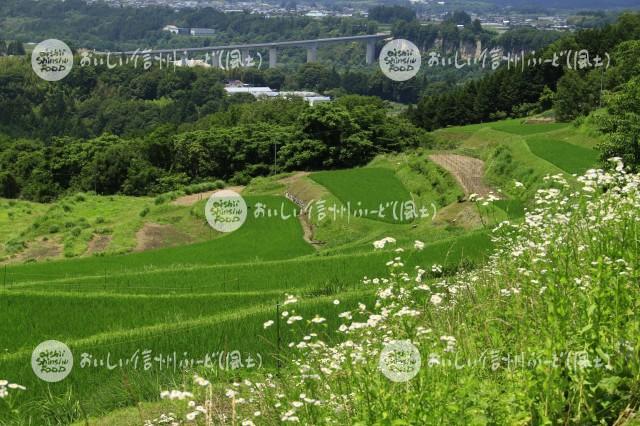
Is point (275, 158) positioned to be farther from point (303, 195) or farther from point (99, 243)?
point (99, 243)

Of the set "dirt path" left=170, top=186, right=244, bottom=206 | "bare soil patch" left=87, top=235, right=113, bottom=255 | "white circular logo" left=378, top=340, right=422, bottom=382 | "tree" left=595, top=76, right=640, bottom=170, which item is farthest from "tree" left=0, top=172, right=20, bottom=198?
"white circular logo" left=378, top=340, right=422, bottom=382

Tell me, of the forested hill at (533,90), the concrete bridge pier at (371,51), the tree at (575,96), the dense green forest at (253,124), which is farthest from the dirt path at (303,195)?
the concrete bridge pier at (371,51)

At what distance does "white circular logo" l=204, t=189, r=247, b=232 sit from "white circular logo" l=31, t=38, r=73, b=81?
1908 inches

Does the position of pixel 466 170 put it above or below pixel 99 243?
above

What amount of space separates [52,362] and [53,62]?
322 feet

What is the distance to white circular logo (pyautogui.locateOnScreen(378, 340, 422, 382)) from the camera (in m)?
5.41

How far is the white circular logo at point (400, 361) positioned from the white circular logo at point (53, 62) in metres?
79.8

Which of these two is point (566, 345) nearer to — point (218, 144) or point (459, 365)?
point (459, 365)

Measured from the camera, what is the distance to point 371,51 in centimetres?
15700

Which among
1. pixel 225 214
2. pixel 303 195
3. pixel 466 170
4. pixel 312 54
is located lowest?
pixel 225 214

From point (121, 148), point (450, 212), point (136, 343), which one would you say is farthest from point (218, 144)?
point (136, 343)

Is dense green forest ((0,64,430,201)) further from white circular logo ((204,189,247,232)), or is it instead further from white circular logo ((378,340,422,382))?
white circular logo ((378,340,422,382))

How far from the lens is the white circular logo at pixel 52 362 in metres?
10.4

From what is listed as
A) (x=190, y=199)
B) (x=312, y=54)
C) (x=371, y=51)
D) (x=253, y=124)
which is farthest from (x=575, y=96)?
(x=371, y=51)
